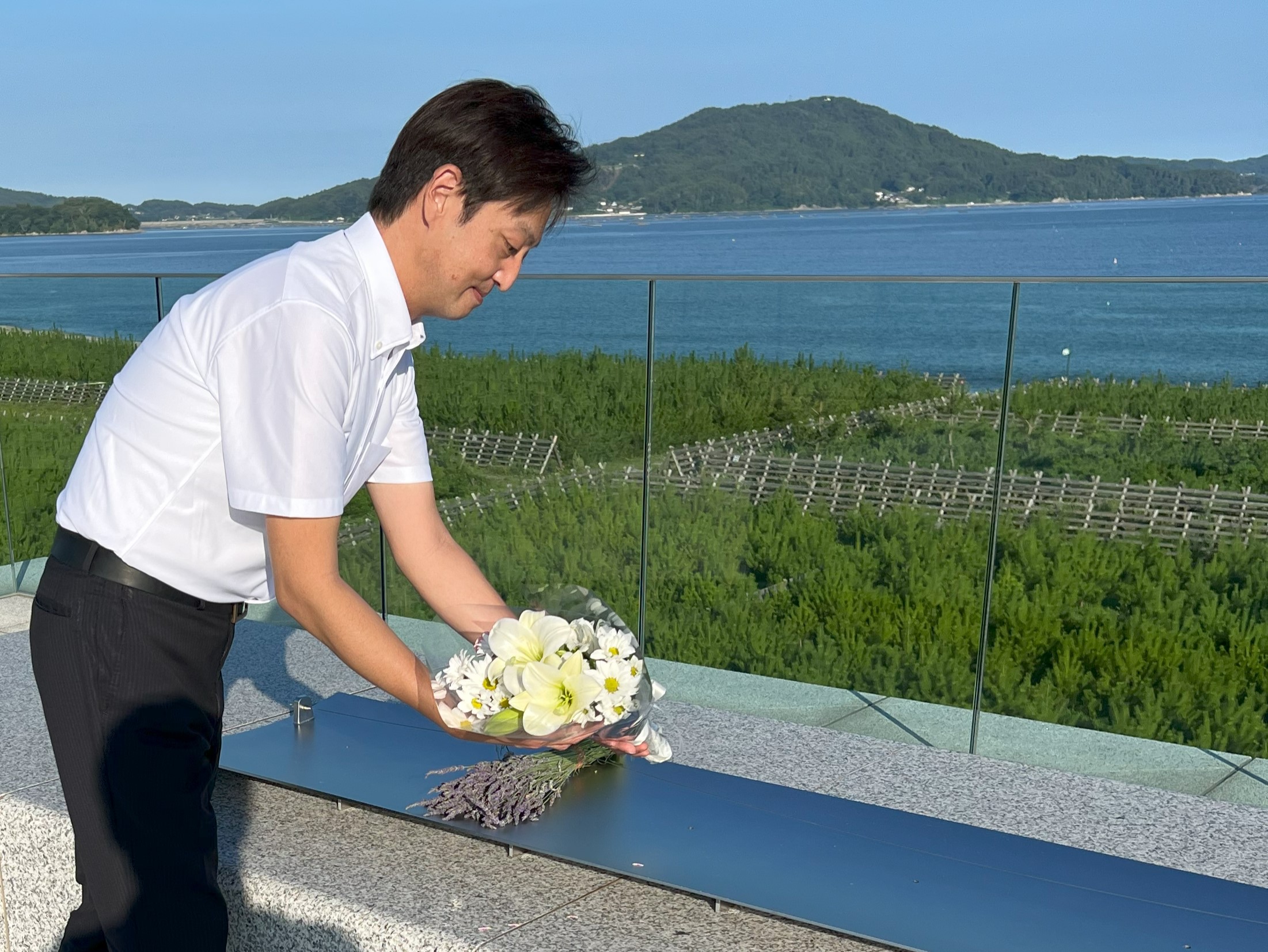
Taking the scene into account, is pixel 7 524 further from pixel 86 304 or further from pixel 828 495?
pixel 828 495

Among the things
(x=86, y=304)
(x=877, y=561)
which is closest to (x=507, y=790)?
(x=877, y=561)

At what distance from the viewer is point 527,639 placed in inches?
67.4

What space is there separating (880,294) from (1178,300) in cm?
77

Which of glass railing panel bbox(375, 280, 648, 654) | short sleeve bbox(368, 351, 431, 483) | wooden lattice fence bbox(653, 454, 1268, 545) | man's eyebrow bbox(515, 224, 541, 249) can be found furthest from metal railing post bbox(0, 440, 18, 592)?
man's eyebrow bbox(515, 224, 541, 249)

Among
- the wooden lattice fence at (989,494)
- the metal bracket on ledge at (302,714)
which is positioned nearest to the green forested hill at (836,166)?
the wooden lattice fence at (989,494)

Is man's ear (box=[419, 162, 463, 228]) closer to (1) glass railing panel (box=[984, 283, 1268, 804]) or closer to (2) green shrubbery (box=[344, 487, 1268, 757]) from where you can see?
(1) glass railing panel (box=[984, 283, 1268, 804])

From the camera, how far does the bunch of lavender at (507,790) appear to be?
216 centimetres

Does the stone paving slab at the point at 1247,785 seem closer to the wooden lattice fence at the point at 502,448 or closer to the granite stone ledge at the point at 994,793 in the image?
the granite stone ledge at the point at 994,793

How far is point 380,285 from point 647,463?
232 centimetres

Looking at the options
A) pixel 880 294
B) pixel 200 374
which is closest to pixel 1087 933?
pixel 200 374

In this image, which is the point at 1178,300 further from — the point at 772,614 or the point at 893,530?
the point at 772,614

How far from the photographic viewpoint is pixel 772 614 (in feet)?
12.0

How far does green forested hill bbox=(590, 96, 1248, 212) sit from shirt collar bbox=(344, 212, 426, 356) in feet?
339

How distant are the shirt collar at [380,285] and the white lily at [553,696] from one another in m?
0.49
